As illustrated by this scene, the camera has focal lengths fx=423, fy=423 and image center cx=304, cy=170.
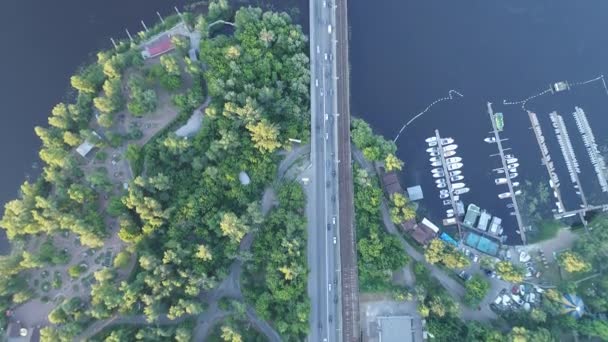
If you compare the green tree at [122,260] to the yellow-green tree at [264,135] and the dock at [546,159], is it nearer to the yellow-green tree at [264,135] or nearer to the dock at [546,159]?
the yellow-green tree at [264,135]

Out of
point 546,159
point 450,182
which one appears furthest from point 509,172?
point 450,182

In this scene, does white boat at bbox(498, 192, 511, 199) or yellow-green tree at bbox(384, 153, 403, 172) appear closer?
yellow-green tree at bbox(384, 153, 403, 172)

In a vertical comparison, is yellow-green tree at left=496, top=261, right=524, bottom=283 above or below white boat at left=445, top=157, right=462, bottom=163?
below

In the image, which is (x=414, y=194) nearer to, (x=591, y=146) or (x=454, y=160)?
(x=454, y=160)

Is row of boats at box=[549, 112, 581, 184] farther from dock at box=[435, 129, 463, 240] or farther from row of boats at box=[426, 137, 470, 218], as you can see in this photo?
dock at box=[435, 129, 463, 240]

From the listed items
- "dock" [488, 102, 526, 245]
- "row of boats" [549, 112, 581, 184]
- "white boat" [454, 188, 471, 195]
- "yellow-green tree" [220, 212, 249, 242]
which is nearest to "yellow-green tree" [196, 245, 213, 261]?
"yellow-green tree" [220, 212, 249, 242]

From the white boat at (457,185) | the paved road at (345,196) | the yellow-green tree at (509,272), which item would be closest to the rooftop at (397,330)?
the paved road at (345,196)

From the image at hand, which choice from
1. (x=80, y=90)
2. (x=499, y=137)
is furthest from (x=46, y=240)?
(x=499, y=137)
